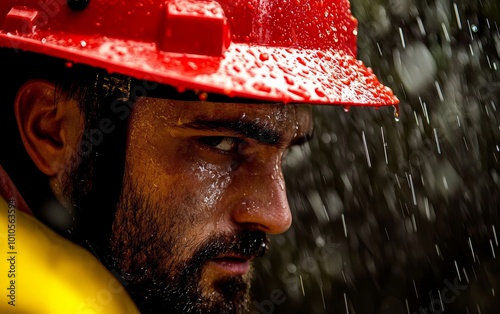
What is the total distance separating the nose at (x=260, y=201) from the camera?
5.29 feet

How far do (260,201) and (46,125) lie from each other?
0.52 metres

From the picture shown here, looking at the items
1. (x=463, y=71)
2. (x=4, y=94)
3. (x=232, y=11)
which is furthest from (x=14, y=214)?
(x=463, y=71)

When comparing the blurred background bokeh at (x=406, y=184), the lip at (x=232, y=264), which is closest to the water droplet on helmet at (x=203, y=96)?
the lip at (x=232, y=264)

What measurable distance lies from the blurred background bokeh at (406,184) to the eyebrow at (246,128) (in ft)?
6.06

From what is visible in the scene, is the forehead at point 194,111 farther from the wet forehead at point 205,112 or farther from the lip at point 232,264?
the lip at point 232,264

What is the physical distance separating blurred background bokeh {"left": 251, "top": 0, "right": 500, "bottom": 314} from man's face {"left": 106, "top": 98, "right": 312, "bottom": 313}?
1.85m

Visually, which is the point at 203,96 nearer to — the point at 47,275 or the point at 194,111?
the point at 194,111

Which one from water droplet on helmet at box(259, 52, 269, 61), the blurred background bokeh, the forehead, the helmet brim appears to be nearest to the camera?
the helmet brim

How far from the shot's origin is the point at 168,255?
160cm

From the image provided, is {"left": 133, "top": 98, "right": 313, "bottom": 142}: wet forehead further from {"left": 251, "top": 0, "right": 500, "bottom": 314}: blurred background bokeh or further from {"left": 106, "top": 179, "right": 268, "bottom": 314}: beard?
{"left": 251, "top": 0, "right": 500, "bottom": 314}: blurred background bokeh

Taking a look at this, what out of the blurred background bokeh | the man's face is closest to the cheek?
the man's face

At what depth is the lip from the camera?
1637 millimetres

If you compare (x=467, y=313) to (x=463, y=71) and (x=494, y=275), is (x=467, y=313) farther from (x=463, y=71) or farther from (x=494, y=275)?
(x=463, y=71)

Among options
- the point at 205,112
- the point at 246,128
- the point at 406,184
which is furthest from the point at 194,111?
the point at 406,184
